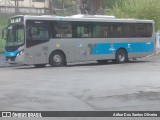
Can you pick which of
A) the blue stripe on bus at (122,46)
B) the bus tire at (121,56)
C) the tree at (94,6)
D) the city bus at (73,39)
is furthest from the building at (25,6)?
the bus tire at (121,56)

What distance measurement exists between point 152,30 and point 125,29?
2823 millimetres

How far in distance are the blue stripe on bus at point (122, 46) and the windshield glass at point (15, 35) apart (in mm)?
5585

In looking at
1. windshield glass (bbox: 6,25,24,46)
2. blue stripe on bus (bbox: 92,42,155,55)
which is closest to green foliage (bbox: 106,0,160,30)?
blue stripe on bus (bbox: 92,42,155,55)

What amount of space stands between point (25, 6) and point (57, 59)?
40.8m

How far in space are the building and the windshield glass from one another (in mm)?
30006

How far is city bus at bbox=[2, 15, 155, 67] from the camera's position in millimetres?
26609

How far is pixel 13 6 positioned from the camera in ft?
195

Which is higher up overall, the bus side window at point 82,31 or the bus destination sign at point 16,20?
the bus destination sign at point 16,20

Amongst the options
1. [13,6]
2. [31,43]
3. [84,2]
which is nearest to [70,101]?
[31,43]

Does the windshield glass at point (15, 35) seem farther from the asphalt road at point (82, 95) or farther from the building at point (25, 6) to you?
the building at point (25, 6)

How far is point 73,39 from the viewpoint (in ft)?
94.6

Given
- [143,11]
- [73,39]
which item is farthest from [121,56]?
[143,11]

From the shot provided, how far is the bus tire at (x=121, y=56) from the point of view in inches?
1245

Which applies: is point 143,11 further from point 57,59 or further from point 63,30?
point 57,59
